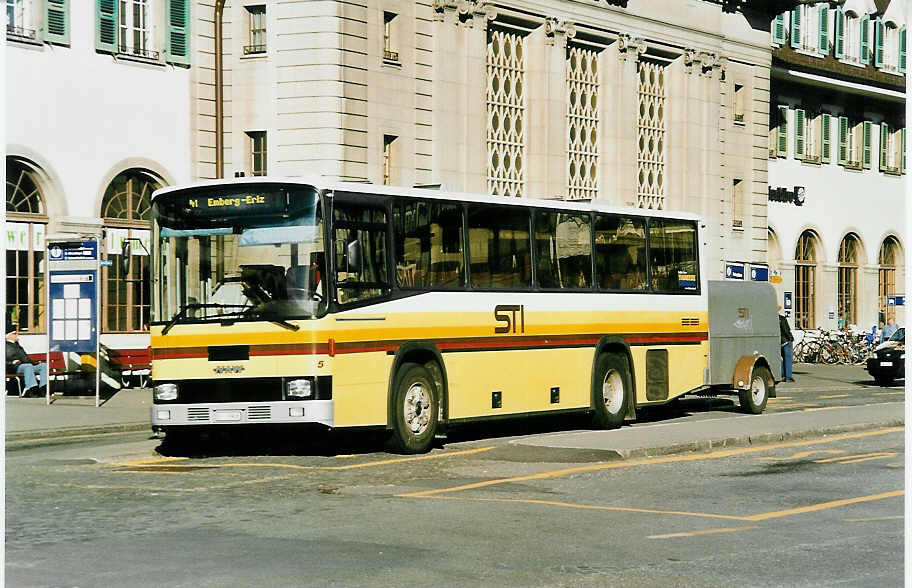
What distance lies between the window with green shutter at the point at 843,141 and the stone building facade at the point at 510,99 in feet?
24.4

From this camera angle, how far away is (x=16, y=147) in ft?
108

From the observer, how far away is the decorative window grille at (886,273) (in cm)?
6370

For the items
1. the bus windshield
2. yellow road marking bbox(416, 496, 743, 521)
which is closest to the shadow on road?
the bus windshield

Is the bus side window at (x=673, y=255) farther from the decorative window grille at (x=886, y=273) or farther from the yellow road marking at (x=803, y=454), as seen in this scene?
the decorative window grille at (x=886, y=273)

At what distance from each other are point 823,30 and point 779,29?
3086 millimetres

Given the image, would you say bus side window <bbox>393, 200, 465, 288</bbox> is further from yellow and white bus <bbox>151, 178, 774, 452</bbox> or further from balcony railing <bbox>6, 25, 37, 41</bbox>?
balcony railing <bbox>6, 25, 37, 41</bbox>

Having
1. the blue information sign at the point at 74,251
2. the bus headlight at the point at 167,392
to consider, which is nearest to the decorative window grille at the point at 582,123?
the blue information sign at the point at 74,251

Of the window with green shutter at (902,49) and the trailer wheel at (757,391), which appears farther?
the window with green shutter at (902,49)

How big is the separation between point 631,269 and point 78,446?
786 cm

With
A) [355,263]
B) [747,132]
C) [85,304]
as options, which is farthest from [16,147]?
[747,132]

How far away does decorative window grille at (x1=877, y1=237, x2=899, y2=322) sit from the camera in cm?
6370

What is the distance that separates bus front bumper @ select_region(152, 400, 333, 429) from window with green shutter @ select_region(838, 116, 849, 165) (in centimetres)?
4655

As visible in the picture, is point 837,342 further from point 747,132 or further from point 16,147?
point 16,147

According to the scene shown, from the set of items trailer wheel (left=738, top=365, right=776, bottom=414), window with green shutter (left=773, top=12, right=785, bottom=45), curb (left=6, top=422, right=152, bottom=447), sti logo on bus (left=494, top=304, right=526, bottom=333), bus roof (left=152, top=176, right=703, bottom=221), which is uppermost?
window with green shutter (left=773, top=12, right=785, bottom=45)
